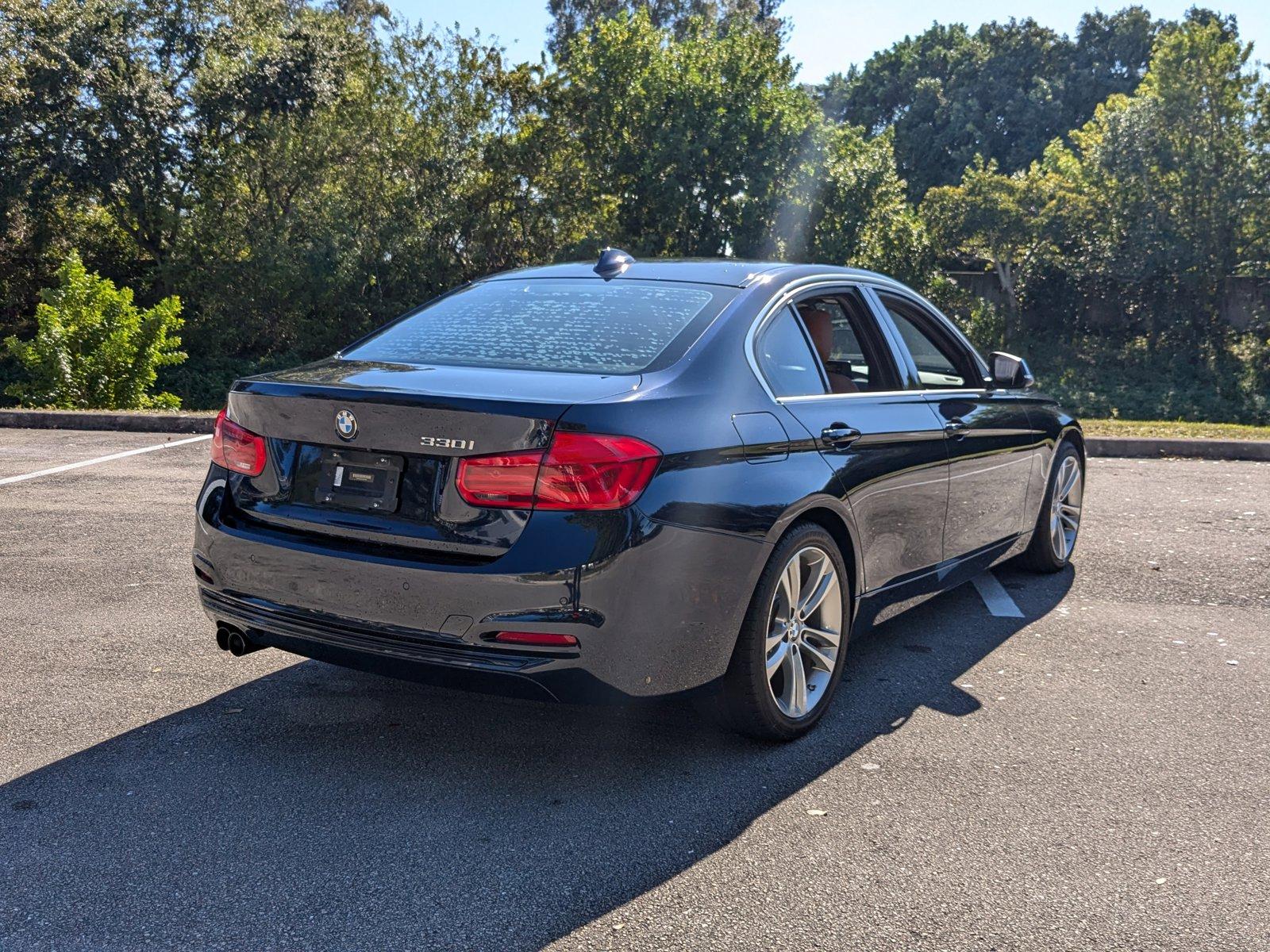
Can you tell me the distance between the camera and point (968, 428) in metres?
5.39

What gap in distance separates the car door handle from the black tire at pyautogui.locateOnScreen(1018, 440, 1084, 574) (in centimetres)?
239

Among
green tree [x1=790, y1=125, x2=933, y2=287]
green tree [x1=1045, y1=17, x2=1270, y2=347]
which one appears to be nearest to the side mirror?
green tree [x1=790, y1=125, x2=933, y2=287]

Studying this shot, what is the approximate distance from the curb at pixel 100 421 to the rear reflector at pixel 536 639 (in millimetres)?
10661

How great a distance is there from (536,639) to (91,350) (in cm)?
1589

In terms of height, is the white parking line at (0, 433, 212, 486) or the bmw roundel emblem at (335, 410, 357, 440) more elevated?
the bmw roundel emblem at (335, 410, 357, 440)

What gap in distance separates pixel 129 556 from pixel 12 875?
3.86 meters

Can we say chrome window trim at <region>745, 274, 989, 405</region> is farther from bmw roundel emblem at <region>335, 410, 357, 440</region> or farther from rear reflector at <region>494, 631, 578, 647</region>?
bmw roundel emblem at <region>335, 410, 357, 440</region>

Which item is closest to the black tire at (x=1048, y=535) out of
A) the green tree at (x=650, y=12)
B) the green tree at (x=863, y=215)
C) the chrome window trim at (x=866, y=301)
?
the chrome window trim at (x=866, y=301)

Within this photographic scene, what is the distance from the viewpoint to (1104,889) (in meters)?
3.19

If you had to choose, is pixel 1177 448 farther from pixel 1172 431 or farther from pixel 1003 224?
pixel 1003 224

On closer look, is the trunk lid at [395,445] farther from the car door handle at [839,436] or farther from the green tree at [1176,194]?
the green tree at [1176,194]

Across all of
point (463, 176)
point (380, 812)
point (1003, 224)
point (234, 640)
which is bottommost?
point (380, 812)

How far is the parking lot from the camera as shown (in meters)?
3.00

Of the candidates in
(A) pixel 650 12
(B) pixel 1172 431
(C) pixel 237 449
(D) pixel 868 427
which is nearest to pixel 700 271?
(D) pixel 868 427
